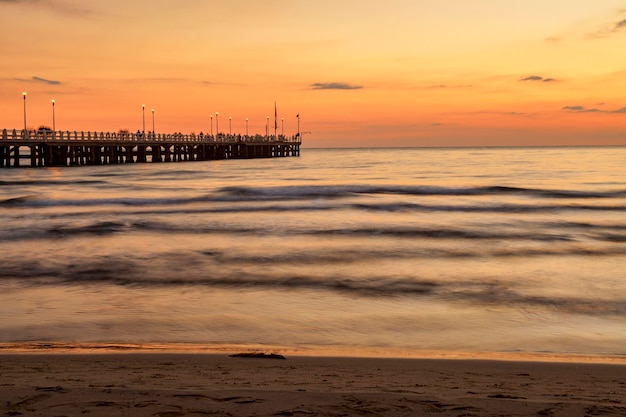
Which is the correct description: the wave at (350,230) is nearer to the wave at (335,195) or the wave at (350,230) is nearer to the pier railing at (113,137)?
the wave at (335,195)

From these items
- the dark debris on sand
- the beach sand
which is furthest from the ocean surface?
the beach sand

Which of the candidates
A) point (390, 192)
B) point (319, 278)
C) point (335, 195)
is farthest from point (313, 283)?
point (390, 192)

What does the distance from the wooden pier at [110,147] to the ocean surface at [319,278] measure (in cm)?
3208

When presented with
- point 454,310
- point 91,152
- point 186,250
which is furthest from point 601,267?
point 91,152

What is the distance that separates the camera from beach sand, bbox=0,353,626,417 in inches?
165

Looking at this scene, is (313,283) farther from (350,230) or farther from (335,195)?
(335,195)

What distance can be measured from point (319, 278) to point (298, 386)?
287 inches

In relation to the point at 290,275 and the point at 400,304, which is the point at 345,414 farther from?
the point at 290,275

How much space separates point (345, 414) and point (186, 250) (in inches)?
482

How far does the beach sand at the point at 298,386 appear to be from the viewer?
4.18 metres

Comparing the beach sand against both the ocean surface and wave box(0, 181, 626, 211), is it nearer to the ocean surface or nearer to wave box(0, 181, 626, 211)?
the ocean surface

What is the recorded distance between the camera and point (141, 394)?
4465mm

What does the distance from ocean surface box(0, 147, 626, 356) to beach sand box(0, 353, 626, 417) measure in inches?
44.7

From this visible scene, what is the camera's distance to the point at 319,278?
39.6 ft
